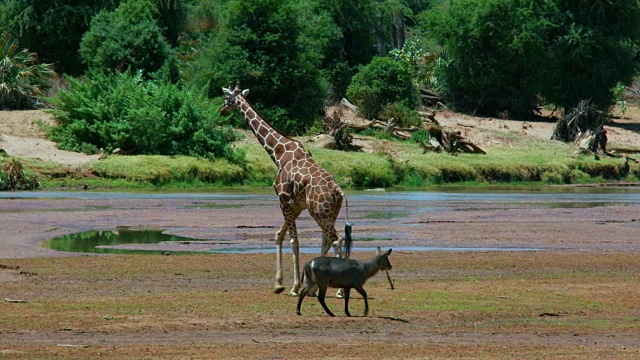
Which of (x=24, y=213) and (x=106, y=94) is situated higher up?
(x=106, y=94)

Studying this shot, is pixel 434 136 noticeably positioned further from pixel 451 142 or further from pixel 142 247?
pixel 142 247

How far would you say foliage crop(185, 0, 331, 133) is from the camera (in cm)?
5112

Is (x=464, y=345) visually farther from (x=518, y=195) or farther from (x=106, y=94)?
(x=106, y=94)

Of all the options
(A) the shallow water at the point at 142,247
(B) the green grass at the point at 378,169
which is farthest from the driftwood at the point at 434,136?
(A) the shallow water at the point at 142,247

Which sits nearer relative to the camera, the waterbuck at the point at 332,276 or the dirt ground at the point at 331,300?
the dirt ground at the point at 331,300

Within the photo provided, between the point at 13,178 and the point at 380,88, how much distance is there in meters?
22.8

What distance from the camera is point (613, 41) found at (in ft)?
220

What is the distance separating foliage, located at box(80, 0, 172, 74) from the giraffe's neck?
111 feet

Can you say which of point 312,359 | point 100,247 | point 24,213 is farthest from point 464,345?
point 24,213

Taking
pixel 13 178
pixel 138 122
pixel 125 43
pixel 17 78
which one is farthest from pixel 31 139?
pixel 125 43

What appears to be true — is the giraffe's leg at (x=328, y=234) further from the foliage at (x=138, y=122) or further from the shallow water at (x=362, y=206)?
the foliage at (x=138, y=122)

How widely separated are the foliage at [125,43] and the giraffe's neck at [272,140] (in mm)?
33979

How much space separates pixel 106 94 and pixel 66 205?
48.2ft

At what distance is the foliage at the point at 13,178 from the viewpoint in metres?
39.0
